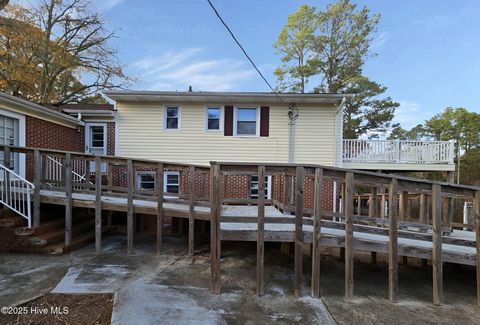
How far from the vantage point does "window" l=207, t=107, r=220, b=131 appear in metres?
9.48

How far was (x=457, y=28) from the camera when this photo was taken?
11820 mm

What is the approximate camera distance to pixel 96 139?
9.59 metres

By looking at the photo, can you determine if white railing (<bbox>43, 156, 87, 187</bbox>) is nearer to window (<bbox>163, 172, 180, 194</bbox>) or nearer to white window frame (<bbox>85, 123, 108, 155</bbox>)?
white window frame (<bbox>85, 123, 108, 155</bbox>)

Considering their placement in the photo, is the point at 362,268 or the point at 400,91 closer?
the point at 362,268

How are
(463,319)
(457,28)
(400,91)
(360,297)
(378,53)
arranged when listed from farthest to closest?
(400,91) < (378,53) < (457,28) < (360,297) < (463,319)

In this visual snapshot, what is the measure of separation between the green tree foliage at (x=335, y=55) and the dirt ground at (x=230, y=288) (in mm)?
15418

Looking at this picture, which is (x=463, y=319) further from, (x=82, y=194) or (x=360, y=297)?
(x=82, y=194)

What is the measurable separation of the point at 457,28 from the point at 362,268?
12.7 m

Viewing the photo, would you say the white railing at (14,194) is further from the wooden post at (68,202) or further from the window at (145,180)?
the window at (145,180)

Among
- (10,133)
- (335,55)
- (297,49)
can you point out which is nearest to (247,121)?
(10,133)

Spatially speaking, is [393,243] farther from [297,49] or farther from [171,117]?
[297,49]

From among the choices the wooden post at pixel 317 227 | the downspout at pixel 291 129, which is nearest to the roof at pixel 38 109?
the wooden post at pixel 317 227

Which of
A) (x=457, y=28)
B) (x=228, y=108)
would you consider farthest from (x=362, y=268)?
(x=457, y=28)

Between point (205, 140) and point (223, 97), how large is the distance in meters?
1.64
